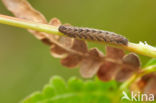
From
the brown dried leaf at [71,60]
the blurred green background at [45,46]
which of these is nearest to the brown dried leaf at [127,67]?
the brown dried leaf at [71,60]

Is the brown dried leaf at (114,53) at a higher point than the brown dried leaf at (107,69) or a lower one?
higher

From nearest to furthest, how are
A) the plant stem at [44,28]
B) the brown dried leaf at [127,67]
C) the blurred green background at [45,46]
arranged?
1. the plant stem at [44,28]
2. the brown dried leaf at [127,67]
3. the blurred green background at [45,46]

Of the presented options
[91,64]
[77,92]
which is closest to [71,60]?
[91,64]

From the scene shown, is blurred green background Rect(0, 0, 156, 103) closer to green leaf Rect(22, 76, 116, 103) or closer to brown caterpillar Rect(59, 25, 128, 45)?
green leaf Rect(22, 76, 116, 103)

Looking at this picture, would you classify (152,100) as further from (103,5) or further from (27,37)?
(27,37)

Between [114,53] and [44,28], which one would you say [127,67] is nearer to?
[114,53]

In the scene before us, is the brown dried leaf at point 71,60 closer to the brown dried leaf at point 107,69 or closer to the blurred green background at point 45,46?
the brown dried leaf at point 107,69

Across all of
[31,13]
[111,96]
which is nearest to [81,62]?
[111,96]
